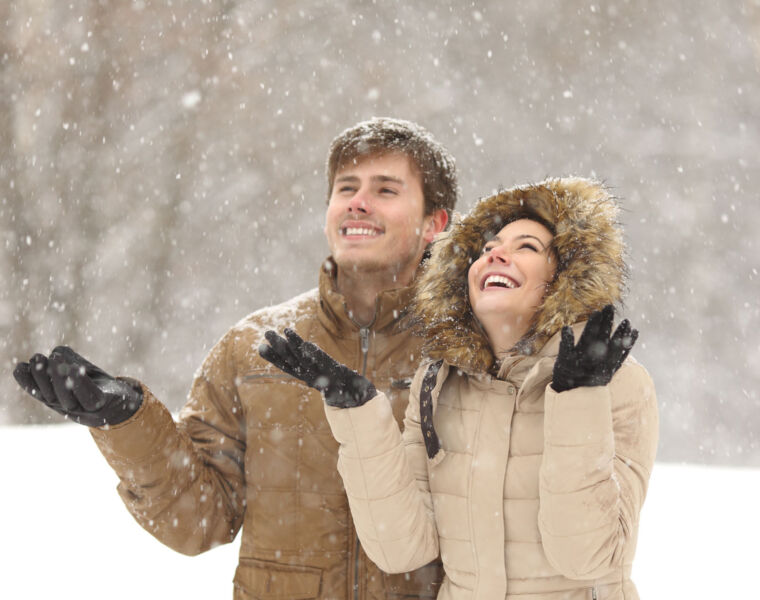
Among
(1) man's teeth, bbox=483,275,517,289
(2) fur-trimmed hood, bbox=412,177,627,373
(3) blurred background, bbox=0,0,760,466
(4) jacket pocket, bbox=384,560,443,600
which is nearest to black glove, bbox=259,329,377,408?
(2) fur-trimmed hood, bbox=412,177,627,373

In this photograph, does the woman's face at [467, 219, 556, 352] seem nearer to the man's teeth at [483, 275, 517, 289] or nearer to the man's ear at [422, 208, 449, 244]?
the man's teeth at [483, 275, 517, 289]

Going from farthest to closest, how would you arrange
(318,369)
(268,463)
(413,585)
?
(268,463) < (413,585) < (318,369)

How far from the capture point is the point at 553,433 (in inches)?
52.4

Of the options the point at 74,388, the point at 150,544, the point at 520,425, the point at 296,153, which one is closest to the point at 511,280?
the point at 520,425

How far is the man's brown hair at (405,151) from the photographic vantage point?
2.06 metres

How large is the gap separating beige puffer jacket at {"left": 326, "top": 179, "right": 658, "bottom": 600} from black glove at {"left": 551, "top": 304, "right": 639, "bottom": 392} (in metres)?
0.03

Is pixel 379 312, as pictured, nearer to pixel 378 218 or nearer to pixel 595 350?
pixel 378 218

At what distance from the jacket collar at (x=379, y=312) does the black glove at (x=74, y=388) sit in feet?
1.80

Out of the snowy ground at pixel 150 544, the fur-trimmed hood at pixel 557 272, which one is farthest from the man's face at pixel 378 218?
the snowy ground at pixel 150 544

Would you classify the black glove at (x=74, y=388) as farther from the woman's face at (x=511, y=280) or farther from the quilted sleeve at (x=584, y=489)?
the quilted sleeve at (x=584, y=489)

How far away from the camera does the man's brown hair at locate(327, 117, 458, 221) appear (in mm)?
2059

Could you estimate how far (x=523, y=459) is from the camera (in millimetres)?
1470

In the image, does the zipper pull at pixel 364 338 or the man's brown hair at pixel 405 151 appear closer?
the zipper pull at pixel 364 338

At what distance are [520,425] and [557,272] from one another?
33cm
